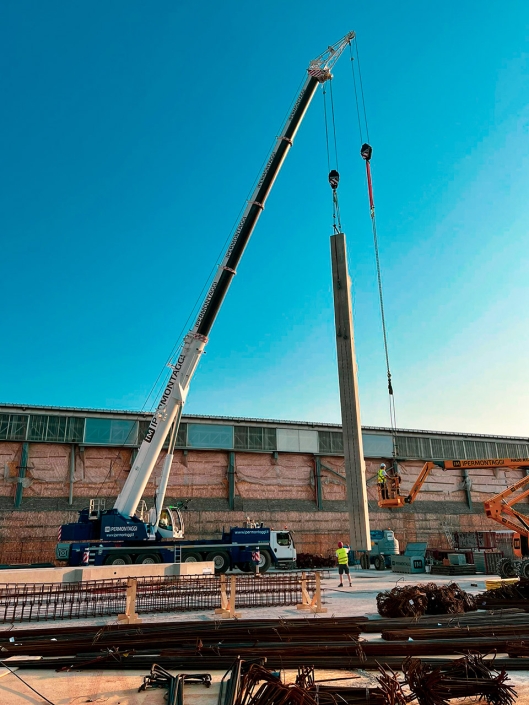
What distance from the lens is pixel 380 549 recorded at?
28.7m

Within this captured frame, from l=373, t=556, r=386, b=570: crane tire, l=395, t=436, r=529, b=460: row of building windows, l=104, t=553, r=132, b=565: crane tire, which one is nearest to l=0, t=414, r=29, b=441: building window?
l=104, t=553, r=132, b=565: crane tire

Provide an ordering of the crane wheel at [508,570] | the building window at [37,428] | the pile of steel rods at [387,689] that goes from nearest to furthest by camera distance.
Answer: the pile of steel rods at [387,689] → the crane wheel at [508,570] → the building window at [37,428]

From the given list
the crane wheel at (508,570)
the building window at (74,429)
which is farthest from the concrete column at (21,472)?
the crane wheel at (508,570)

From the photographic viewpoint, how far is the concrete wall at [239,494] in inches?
1218

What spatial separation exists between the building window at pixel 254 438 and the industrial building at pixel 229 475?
0.07m

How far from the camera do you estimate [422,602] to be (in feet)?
35.2

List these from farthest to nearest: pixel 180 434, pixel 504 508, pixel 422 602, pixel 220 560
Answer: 1. pixel 180 434
2. pixel 220 560
3. pixel 504 508
4. pixel 422 602

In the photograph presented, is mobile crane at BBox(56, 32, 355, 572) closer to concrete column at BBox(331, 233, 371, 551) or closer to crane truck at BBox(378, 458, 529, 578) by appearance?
concrete column at BBox(331, 233, 371, 551)

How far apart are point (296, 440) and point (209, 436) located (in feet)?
21.5

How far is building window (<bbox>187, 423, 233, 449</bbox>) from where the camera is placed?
36000 millimetres

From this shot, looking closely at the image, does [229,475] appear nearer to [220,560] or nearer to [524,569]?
[220,560]

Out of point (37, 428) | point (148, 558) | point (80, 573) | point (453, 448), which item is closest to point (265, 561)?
point (148, 558)

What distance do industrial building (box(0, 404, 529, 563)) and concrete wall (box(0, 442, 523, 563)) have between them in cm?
7

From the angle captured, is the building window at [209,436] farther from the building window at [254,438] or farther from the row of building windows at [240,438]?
the building window at [254,438]
